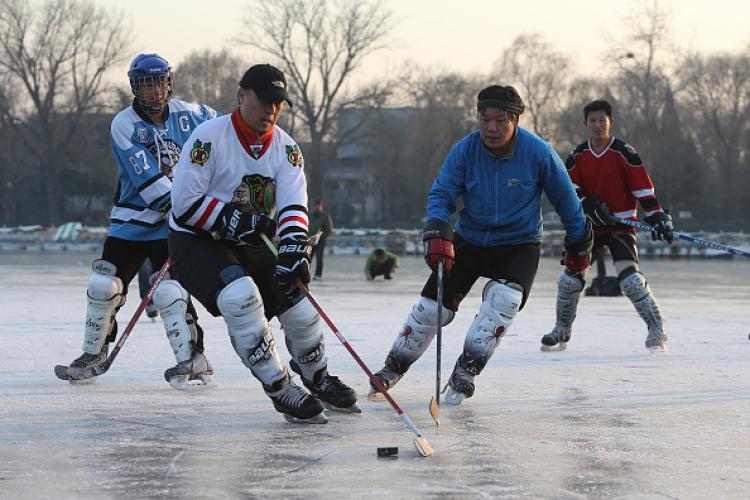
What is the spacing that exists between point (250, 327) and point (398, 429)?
29.4 inches

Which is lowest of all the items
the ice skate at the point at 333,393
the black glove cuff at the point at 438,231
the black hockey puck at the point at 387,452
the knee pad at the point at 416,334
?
the ice skate at the point at 333,393

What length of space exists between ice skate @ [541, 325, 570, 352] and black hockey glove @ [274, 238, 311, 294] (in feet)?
12.6

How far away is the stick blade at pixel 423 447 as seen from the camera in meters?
4.85

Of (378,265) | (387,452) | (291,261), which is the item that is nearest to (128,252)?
(291,261)

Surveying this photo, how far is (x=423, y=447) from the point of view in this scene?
15.9ft

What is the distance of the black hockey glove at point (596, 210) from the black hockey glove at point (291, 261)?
3894mm

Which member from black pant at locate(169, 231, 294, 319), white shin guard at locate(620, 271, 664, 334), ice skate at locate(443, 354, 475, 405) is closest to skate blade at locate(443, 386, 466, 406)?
ice skate at locate(443, 354, 475, 405)

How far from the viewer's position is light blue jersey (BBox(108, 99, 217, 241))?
22.4ft

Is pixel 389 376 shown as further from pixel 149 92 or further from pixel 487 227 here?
pixel 149 92

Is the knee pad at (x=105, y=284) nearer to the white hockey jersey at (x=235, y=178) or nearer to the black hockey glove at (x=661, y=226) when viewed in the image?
the white hockey jersey at (x=235, y=178)

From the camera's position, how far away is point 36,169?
217ft

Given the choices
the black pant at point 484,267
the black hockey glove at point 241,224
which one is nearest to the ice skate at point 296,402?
the black hockey glove at point 241,224

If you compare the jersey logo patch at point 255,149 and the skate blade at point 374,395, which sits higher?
the jersey logo patch at point 255,149

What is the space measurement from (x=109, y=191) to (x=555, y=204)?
62044mm
